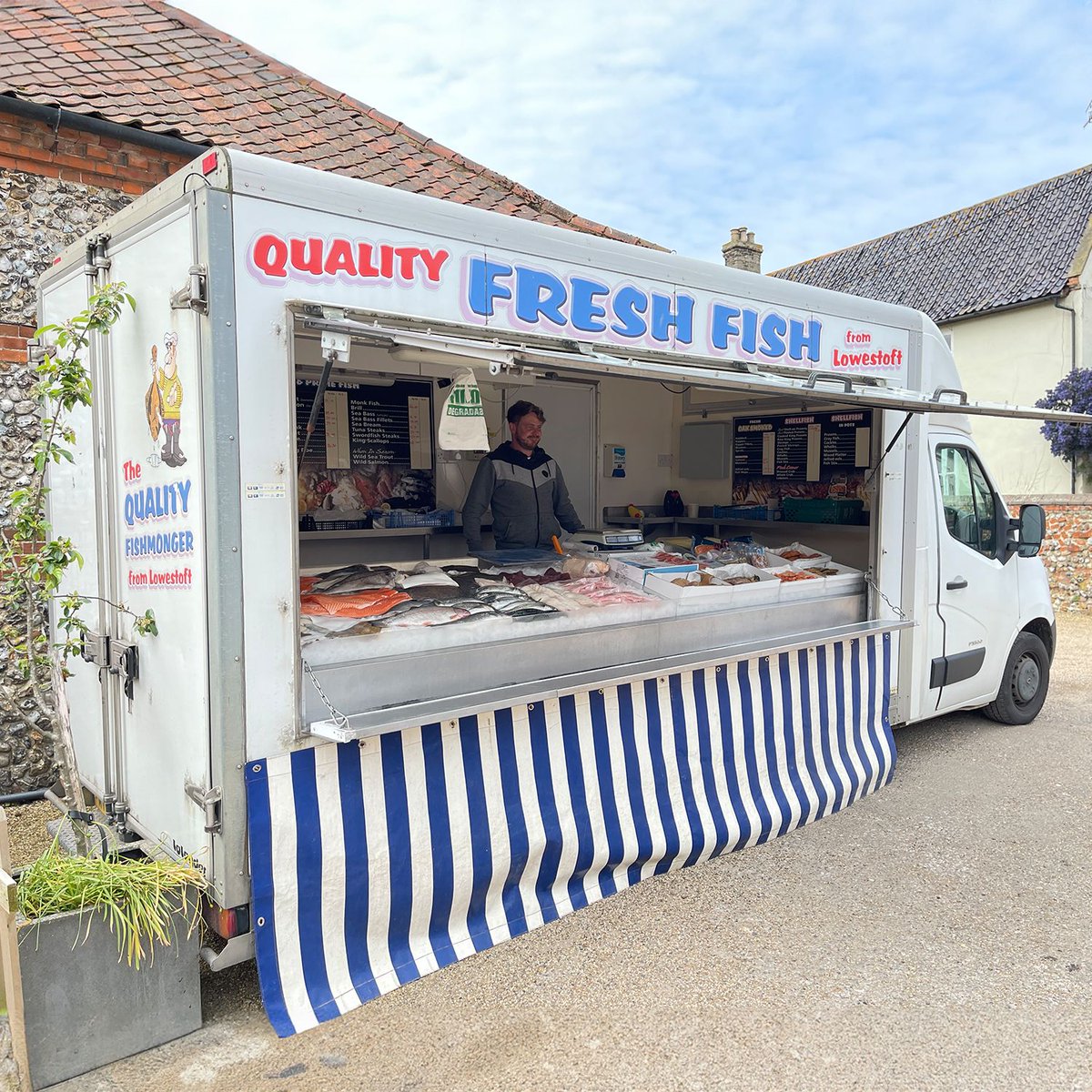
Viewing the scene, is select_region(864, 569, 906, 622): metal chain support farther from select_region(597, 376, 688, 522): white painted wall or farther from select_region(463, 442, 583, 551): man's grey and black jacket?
select_region(597, 376, 688, 522): white painted wall

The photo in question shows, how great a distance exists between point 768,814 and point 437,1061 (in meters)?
2.13

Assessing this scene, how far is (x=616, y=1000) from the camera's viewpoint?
114 inches

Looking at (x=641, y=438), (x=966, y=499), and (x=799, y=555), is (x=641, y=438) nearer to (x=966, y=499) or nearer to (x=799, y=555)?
(x=799, y=555)

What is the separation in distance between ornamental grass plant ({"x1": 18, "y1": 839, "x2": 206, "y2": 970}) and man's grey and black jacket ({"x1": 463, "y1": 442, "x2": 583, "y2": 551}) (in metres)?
2.88

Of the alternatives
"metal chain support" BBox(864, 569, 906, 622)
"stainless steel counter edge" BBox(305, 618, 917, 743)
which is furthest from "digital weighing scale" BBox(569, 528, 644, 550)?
"metal chain support" BBox(864, 569, 906, 622)

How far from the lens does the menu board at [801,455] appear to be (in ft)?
18.7

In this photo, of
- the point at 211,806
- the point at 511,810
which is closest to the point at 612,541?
the point at 511,810

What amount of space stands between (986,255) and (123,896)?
18602mm

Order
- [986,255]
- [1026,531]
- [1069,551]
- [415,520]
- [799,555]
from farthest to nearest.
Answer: [986,255], [1069,551], [415,520], [1026,531], [799,555]

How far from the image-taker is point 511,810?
3.25 meters

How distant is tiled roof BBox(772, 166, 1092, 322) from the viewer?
15.2m

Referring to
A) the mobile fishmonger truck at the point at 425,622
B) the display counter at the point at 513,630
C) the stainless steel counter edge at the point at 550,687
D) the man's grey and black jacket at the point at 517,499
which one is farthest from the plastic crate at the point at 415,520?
the stainless steel counter edge at the point at 550,687

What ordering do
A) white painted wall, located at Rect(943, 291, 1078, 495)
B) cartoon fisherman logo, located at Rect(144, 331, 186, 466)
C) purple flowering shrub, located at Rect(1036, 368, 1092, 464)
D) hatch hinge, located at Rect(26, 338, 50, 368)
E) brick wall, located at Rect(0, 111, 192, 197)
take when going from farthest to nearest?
white painted wall, located at Rect(943, 291, 1078, 495), purple flowering shrub, located at Rect(1036, 368, 1092, 464), brick wall, located at Rect(0, 111, 192, 197), hatch hinge, located at Rect(26, 338, 50, 368), cartoon fisherman logo, located at Rect(144, 331, 186, 466)

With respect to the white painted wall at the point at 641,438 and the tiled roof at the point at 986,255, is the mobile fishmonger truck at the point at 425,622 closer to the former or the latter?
the white painted wall at the point at 641,438
